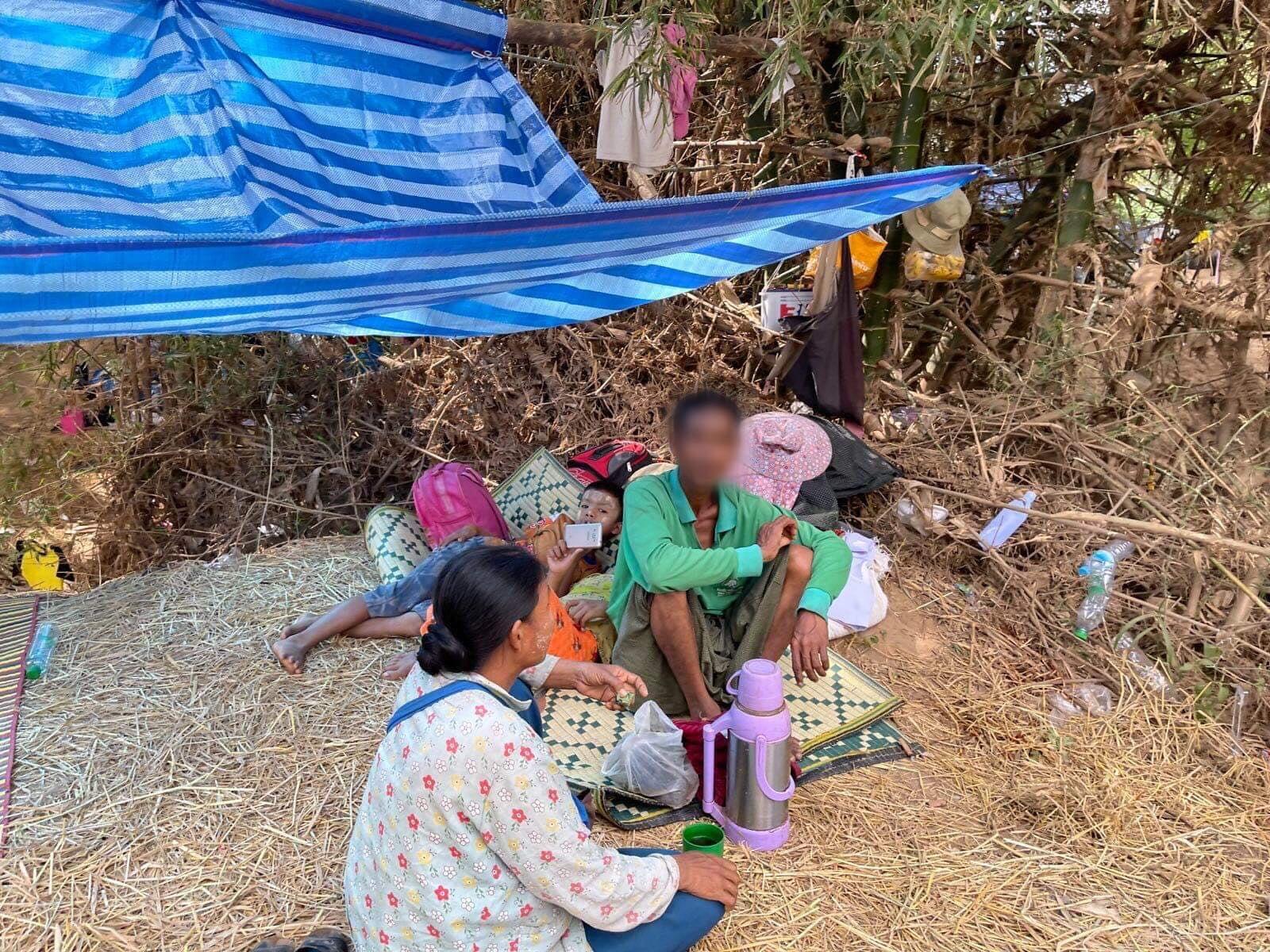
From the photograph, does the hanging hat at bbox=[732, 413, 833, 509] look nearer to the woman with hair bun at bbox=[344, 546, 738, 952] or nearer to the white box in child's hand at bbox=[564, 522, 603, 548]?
the white box in child's hand at bbox=[564, 522, 603, 548]

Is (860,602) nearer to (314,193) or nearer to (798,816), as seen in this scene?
(798,816)

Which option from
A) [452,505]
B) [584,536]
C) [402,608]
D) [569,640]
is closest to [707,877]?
[569,640]

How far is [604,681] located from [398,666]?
1027mm

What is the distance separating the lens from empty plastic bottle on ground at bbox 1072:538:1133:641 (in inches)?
121

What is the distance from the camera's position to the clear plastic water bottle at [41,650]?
9.51ft

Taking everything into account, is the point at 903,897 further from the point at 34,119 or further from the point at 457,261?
the point at 34,119

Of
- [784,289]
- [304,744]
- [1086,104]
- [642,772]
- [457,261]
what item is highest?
[1086,104]

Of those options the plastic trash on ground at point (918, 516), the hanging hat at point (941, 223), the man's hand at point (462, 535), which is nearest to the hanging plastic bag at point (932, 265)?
the hanging hat at point (941, 223)

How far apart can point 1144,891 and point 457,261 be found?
2259mm

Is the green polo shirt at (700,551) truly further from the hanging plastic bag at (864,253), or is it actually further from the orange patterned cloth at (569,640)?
the hanging plastic bag at (864,253)

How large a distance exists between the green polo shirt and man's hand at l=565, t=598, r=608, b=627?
1.11 feet

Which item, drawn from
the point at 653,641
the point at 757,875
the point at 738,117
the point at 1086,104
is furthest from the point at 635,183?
the point at 757,875

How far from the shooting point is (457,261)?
209cm

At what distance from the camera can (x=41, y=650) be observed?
9.89 ft
